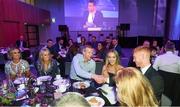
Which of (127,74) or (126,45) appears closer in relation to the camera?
(127,74)

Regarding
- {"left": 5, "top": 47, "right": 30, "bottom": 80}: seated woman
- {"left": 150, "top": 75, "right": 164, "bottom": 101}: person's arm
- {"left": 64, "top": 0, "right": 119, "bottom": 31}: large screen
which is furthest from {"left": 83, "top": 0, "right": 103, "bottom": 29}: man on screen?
{"left": 150, "top": 75, "right": 164, "bottom": 101}: person's arm

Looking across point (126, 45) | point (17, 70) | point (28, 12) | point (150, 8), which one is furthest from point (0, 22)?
point (150, 8)

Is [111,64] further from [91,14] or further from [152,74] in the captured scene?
[91,14]

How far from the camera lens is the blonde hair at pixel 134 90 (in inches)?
63.5

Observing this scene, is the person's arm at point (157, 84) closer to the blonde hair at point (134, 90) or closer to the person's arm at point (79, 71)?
the blonde hair at point (134, 90)

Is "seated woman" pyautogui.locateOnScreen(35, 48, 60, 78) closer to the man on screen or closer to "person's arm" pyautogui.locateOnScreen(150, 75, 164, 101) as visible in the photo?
"person's arm" pyautogui.locateOnScreen(150, 75, 164, 101)

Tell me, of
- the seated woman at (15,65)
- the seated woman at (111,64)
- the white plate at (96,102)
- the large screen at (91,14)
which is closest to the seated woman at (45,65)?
the seated woman at (15,65)

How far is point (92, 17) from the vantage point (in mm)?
15445

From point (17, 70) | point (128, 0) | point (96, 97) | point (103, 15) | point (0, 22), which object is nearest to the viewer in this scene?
point (96, 97)

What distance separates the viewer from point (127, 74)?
169 cm

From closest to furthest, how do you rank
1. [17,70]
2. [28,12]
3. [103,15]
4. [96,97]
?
[96,97] < [17,70] < [28,12] < [103,15]

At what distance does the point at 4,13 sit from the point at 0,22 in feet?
1.75

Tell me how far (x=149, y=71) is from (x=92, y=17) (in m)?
13.2

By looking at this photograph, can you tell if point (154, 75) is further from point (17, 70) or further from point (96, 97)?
point (17, 70)
